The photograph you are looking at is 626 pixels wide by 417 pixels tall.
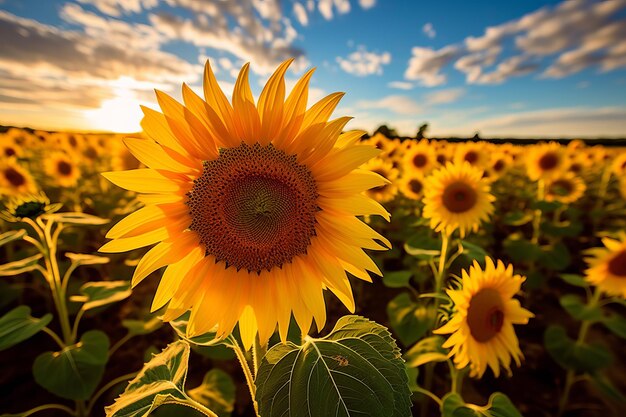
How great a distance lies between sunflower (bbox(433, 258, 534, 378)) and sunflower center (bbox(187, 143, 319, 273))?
1.21m

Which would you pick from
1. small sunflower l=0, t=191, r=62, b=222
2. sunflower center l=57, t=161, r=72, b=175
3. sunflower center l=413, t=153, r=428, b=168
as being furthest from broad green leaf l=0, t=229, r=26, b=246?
sunflower center l=413, t=153, r=428, b=168

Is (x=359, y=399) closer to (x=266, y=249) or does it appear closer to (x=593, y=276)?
(x=266, y=249)

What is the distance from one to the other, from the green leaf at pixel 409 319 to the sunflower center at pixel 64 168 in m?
7.83

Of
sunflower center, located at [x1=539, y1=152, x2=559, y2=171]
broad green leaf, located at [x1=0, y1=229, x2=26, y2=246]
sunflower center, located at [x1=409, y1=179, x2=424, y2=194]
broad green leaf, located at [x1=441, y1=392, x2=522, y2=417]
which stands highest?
sunflower center, located at [x1=539, y1=152, x2=559, y2=171]

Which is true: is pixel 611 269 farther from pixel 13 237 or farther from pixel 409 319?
pixel 13 237

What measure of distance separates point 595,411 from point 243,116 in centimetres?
505

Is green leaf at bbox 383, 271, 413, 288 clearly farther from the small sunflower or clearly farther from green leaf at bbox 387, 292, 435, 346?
the small sunflower

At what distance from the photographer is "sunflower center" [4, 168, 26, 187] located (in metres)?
6.15

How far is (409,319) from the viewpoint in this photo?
3.19m

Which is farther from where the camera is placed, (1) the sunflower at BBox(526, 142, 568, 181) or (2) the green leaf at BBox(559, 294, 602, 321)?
(1) the sunflower at BBox(526, 142, 568, 181)

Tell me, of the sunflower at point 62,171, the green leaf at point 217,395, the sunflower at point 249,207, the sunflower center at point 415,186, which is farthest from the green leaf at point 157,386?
the sunflower at point 62,171

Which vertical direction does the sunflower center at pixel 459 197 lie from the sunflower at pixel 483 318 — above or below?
above

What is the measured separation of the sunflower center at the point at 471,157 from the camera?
8492mm

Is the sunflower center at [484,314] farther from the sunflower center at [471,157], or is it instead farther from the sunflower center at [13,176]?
the sunflower center at [13,176]
